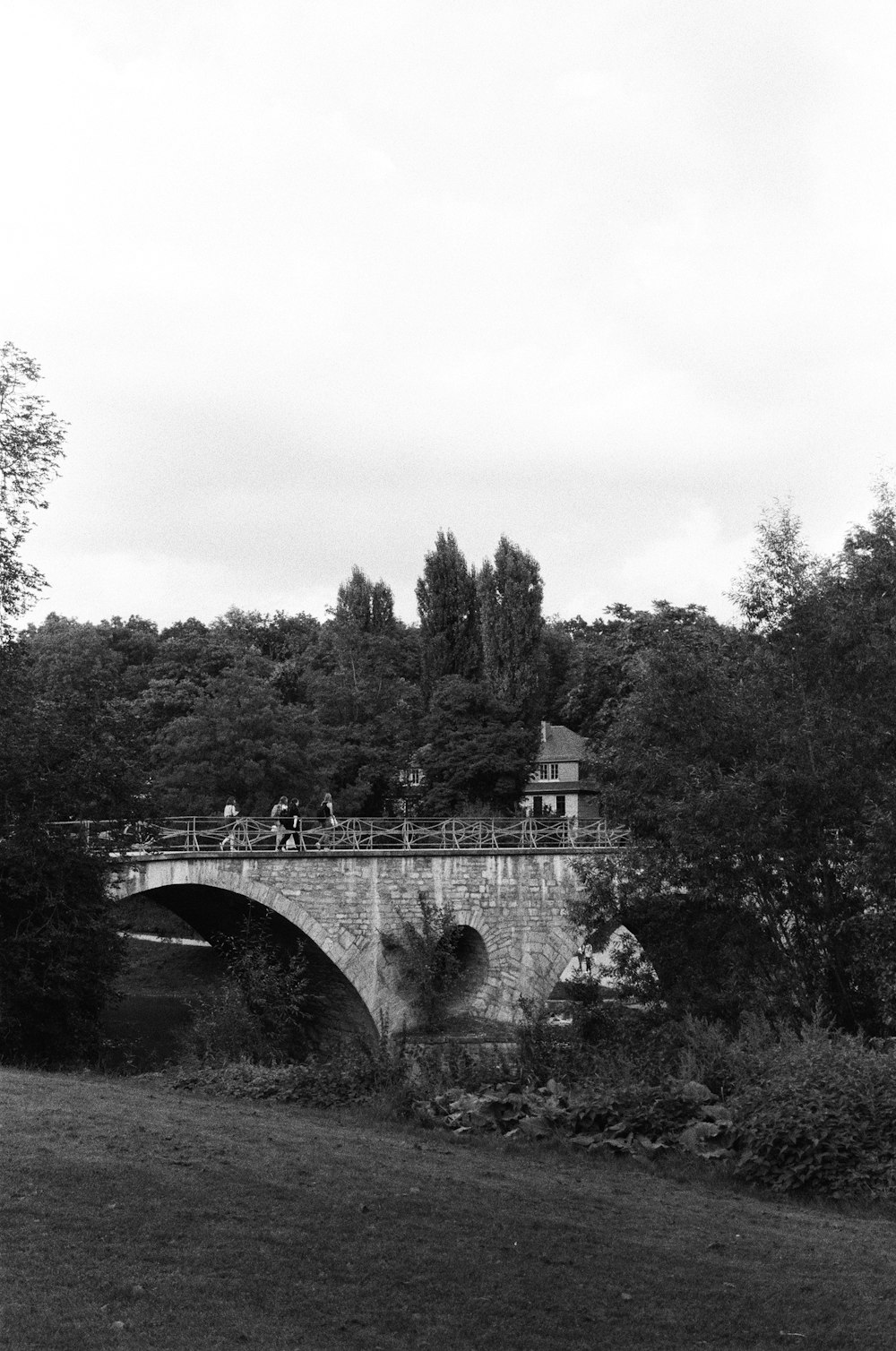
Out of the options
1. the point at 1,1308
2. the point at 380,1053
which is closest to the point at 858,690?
the point at 380,1053

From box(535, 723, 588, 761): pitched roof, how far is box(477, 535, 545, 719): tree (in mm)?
13727

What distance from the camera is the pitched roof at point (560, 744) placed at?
65.9 metres

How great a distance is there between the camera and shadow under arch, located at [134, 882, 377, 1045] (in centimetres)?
2906

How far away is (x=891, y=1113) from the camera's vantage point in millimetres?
11039

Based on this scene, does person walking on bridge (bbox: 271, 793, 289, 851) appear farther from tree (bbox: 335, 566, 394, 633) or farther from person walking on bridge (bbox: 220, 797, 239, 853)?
tree (bbox: 335, 566, 394, 633)

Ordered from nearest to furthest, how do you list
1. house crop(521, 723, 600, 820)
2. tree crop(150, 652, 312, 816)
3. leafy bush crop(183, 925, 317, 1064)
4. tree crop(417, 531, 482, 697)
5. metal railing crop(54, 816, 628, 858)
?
leafy bush crop(183, 925, 317, 1064) → metal railing crop(54, 816, 628, 858) → tree crop(150, 652, 312, 816) → tree crop(417, 531, 482, 697) → house crop(521, 723, 600, 820)

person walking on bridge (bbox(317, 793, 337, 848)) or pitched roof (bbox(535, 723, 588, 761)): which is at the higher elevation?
pitched roof (bbox(535, 723, 588, 761))

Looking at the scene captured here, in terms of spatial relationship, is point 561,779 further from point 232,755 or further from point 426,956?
point 426,956

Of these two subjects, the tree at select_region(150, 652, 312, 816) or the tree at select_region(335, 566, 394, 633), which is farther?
the tree at select_region(335, 566, 394, 633)

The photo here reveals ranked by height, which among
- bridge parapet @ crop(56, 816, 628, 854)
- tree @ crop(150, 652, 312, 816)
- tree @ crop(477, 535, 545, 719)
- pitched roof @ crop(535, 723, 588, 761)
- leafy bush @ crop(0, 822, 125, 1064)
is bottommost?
leafy bush @ crop(0, 822, 125, 1064)

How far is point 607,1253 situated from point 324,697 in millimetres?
40667

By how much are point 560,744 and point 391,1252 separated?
59.4 metres

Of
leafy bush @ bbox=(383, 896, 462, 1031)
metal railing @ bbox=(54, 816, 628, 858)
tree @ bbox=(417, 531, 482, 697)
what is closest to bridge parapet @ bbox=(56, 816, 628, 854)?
metal railing @ bbox=(54, 816, 628, 858)

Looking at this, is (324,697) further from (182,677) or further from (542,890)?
(542,890)
